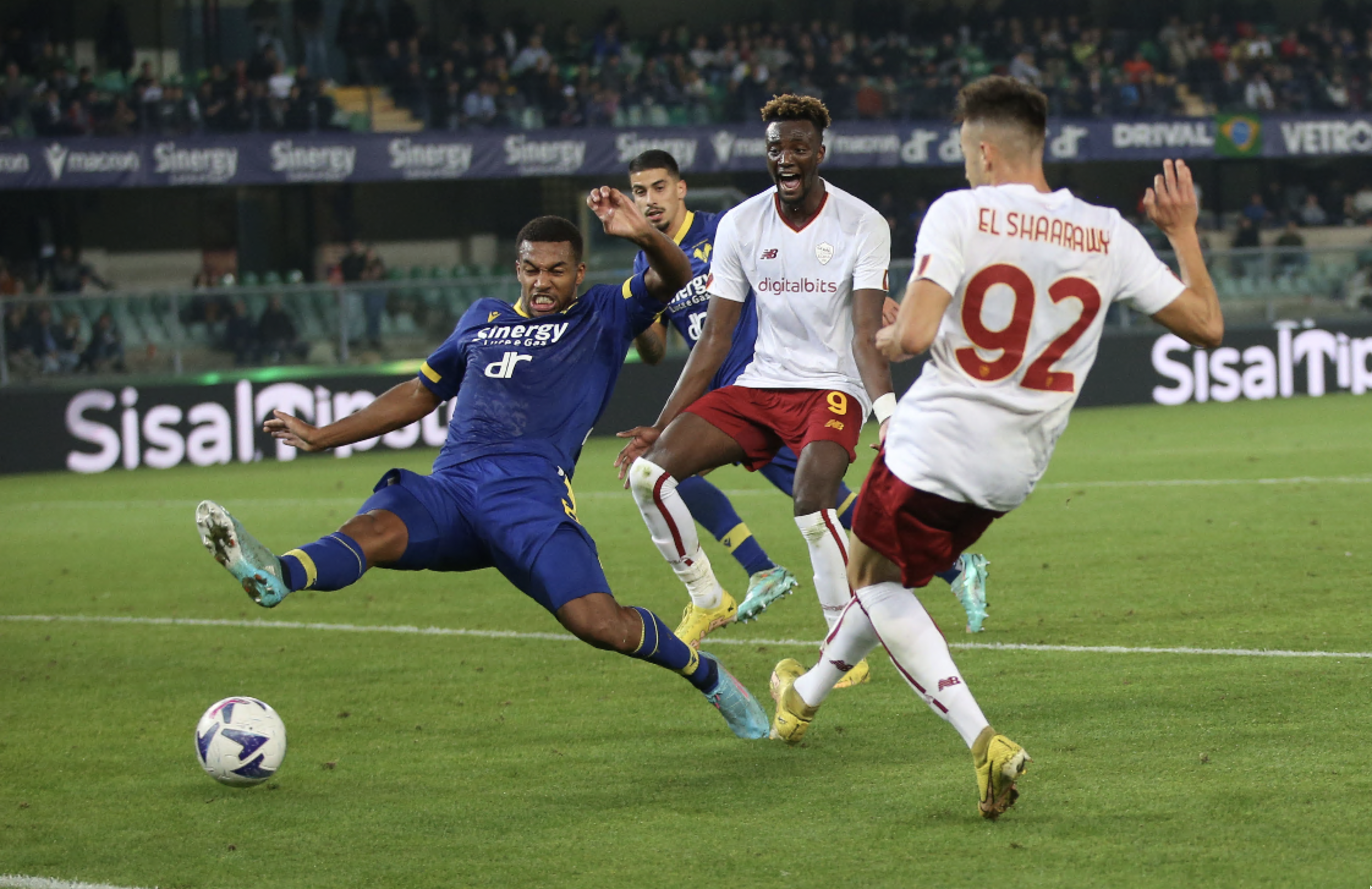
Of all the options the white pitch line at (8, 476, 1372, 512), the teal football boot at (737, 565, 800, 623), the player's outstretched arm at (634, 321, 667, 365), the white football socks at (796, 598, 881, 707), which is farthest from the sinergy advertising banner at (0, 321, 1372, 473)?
the white football socks at (796, 598, 881, 707)

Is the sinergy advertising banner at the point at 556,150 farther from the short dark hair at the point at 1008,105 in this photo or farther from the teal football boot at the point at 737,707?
the short dark hair at the point at 1008,105

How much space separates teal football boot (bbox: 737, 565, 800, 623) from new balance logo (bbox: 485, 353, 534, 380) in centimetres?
187

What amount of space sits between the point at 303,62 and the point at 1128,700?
85.5ft

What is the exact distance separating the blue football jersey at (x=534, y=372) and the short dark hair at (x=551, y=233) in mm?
209

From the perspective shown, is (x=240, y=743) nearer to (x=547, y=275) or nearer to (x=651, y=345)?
(x=547, y=275)

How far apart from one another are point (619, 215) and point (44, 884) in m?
2.63

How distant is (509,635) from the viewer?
8.04 m

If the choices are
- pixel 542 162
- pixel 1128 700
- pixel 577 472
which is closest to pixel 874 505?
pixel 1128 700

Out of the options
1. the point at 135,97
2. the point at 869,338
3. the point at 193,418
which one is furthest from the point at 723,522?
the point at 135,97

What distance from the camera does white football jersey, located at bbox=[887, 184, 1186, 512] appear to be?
4.24 metres

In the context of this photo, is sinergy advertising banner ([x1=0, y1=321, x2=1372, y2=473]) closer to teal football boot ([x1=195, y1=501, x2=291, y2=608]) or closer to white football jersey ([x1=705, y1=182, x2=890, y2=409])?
white football jersey ([x1=705, y1=182, x2=890, y2=409])

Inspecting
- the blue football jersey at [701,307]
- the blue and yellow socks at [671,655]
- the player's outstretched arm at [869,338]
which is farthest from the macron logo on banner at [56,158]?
the blue and yellow socks at [671,655]

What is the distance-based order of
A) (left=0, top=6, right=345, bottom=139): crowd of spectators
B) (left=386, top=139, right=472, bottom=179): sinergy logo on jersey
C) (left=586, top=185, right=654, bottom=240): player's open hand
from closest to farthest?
(left=586, top=185, right=654, bottom=240): player's open hand → (left=0, top=6, right=345, bottom=139): crowd of spectators → (left=386, top=139, right=472, bottom=179): sinergy logo on jersey

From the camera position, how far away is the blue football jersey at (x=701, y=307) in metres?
7.56
